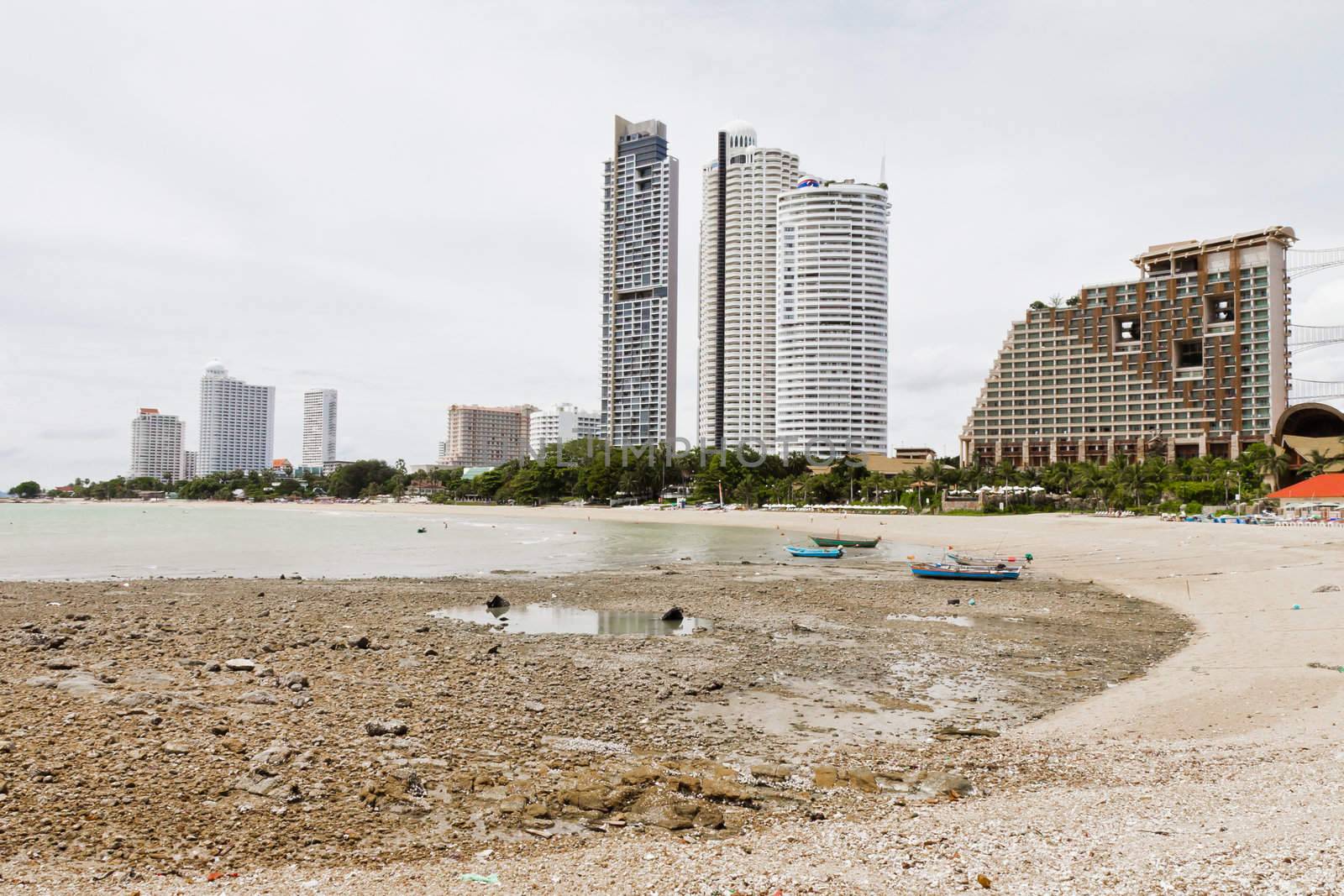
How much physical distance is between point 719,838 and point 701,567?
31880 mm

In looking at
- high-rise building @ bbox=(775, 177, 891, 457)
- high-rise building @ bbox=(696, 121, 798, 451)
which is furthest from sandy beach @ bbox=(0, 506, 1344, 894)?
high-rise building @ bbox=(696, 121, 798, 451)

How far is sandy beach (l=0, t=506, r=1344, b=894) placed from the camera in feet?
21.6

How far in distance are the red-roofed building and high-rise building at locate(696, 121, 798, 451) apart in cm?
11834

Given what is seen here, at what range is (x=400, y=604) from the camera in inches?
977

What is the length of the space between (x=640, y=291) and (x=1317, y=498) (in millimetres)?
144052

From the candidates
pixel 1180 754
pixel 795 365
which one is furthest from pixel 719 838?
pixel 795 365

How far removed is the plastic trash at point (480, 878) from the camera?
21.5 feet

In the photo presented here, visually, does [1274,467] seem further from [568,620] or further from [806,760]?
[806,760]

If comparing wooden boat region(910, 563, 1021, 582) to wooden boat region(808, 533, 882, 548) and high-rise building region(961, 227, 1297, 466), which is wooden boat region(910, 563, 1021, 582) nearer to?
wooden boat region(808, 533, 882, 548)

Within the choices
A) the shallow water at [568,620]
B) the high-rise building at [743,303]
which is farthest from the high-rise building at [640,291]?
the shallow water at [568,620]

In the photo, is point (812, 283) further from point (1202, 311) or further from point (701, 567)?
point (701, 567)

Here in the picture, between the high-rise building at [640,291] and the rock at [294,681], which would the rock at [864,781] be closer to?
the rock at [294,681]

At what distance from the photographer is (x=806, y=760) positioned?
10.1 metres

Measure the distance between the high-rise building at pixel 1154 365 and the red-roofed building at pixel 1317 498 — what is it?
53.5 meters
